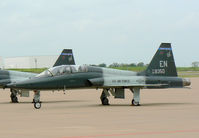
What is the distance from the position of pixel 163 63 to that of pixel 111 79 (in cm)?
328

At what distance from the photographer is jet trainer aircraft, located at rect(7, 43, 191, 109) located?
2261 centimetres

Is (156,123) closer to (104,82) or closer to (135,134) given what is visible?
(135,134)

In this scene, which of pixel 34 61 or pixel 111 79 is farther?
pixel 34 61

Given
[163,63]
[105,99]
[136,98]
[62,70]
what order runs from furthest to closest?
[163,63] < [105,99] < [136,98] < [62,70]

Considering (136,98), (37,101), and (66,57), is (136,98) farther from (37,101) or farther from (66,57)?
(66,57)

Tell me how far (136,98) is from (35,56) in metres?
106

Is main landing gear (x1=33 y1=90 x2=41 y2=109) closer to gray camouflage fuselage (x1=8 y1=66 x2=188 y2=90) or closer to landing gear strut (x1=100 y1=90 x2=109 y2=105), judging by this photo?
gray camouflage fuselage (x1=8 y1=66 x2=188 y2=90)

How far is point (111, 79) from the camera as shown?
23734 millimetres

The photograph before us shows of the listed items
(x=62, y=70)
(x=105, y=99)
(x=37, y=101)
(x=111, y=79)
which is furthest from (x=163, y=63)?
(x=37, y=101)

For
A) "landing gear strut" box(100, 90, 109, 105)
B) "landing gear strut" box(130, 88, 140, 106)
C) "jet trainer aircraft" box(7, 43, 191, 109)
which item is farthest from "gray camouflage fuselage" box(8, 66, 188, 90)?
"landing gear strut" box(100, 90, 109, 105)

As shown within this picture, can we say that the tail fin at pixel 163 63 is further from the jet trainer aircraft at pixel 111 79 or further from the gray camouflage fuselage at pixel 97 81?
the gray camouflage fuselage at pixel 97 81

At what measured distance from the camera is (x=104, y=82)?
23703mm

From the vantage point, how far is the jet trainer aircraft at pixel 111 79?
22.6m

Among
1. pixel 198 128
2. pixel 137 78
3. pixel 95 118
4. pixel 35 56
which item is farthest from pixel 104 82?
pixel 35 56
